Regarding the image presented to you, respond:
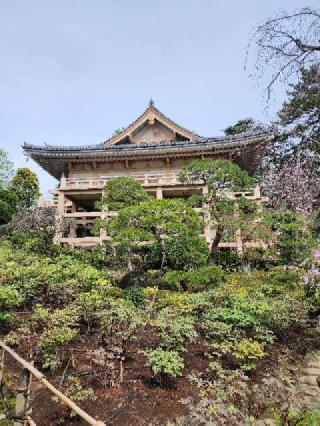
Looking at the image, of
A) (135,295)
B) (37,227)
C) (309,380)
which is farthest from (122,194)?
(309,380)

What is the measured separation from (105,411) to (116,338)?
162 cm

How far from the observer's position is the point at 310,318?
302 inches

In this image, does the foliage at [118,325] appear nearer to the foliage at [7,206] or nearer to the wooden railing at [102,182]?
the wooden railing at [102,182]

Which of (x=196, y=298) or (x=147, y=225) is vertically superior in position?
(x=147, y=225)

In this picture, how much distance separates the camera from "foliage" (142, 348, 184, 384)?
488 centimetres

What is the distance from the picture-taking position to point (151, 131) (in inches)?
880

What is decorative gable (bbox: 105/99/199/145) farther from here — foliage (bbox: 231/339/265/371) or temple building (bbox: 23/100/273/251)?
foliage (bbox: 231/339/265/371)

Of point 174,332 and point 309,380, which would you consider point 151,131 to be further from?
point 309,380

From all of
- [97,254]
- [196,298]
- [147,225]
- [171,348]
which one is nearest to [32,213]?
[97,254]

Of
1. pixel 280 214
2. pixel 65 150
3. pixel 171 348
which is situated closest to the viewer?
pixel 171 348

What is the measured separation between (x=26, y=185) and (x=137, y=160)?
1706 cm

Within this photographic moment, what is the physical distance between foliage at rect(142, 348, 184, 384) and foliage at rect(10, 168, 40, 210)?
29468 mm

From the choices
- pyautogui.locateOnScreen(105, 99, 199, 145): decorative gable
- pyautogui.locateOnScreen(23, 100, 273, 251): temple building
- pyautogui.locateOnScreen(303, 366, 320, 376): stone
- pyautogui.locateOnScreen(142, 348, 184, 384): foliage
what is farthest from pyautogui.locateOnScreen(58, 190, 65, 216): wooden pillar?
pyautogui.locateOnScreen(303, 366, 320, 376): stone

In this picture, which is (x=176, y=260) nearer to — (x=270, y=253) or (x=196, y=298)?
(x=196, y=298)
